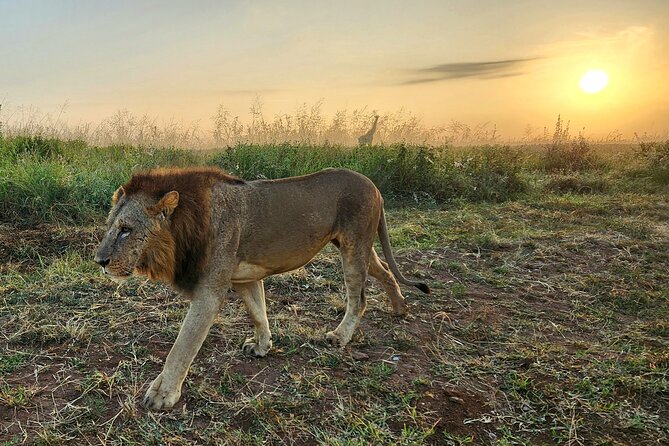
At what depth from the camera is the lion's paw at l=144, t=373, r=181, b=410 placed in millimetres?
3186

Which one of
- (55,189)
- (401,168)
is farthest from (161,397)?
(401,168)

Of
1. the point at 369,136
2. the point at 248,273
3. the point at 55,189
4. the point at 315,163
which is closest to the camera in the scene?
the point at 248,273

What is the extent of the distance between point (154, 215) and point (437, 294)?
305 centimetres

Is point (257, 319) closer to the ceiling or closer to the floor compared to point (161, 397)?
closer to the ceiling

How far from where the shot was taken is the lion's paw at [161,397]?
3186mm

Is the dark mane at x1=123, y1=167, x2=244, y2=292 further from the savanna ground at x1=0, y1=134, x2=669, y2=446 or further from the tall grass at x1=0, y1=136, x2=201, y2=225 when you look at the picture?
the tall grass at x1=0, y1=136, x2=201, y2=225

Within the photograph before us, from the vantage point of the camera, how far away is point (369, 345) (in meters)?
4.13

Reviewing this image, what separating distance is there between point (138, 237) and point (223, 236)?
1.69 feet

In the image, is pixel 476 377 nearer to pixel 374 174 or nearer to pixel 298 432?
pixel 298 432

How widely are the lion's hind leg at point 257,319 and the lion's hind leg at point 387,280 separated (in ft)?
3.26

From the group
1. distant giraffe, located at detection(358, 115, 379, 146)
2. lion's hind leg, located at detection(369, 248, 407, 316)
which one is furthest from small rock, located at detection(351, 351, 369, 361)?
distant giraffe, located at detection(358, 115, 379, 146)

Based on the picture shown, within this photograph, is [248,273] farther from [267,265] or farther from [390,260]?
[390,260]

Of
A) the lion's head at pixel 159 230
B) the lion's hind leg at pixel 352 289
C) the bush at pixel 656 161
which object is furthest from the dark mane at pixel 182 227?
the bush at pixel 656 161

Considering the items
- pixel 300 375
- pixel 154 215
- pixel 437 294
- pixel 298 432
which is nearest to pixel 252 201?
pixel 154 215
